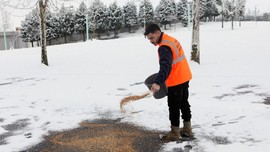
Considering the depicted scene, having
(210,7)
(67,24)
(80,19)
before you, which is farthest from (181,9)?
(67,24)

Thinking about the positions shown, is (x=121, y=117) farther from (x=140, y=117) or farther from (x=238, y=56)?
(x=238, y=56)

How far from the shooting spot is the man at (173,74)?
420cm

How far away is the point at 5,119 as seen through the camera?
633 centimetres

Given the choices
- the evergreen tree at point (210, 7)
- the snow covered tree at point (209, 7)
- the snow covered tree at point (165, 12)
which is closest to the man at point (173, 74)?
the snow covered tree at point (165, 12)

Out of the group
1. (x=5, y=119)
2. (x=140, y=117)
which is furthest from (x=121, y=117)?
(x=5, y=119)

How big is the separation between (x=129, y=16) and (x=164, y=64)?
220 ft

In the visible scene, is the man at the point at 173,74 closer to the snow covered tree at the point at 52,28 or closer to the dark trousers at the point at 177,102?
the dark trousers at the point at 177,102

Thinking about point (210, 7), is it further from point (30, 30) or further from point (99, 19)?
point (30, 30)

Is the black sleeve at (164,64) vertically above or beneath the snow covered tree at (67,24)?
beneath

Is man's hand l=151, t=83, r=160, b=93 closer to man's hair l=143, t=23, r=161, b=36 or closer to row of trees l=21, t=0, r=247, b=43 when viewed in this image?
man's hair l=143, t=23, r=161, b=36

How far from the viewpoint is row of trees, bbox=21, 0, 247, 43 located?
59.7 m

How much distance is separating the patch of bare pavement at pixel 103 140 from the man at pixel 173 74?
38 centimetres

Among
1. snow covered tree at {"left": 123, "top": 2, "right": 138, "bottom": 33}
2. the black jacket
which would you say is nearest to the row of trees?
snow covered tree at {"left": 123, "top": 2, "right": 138, "bottom": 33}

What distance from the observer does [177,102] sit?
448 cm
